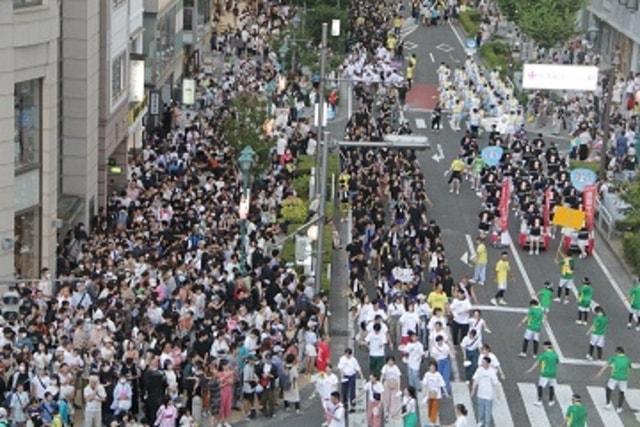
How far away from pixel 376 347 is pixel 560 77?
3452 cm

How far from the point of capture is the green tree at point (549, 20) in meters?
82.6

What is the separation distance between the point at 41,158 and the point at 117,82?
11.4m

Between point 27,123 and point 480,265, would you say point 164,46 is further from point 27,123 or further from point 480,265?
point 27,123

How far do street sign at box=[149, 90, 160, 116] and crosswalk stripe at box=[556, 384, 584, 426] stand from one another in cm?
2846

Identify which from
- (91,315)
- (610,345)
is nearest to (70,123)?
(91,315)

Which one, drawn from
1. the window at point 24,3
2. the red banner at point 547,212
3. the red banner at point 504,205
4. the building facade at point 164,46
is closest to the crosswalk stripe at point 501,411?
the red banner at point 504,205

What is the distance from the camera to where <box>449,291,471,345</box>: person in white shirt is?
3866 centimetres

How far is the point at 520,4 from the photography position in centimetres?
8588

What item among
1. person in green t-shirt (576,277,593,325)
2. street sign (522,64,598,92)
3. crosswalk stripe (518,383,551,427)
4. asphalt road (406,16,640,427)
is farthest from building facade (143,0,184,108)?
crosswalk stripe (518,383,551,427)

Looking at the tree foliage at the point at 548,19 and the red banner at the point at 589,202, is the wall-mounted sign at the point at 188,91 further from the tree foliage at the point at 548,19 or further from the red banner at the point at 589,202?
the red banner at the point at 589,202

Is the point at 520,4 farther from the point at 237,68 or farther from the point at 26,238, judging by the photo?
the point at 26,238

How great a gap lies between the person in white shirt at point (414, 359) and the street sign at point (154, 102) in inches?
1120

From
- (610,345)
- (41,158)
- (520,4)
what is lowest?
(610,345)

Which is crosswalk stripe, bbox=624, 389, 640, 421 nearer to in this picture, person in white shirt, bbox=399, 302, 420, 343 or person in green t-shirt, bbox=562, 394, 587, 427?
person in green t-shirt, bbox=562, 394, 587, 427
